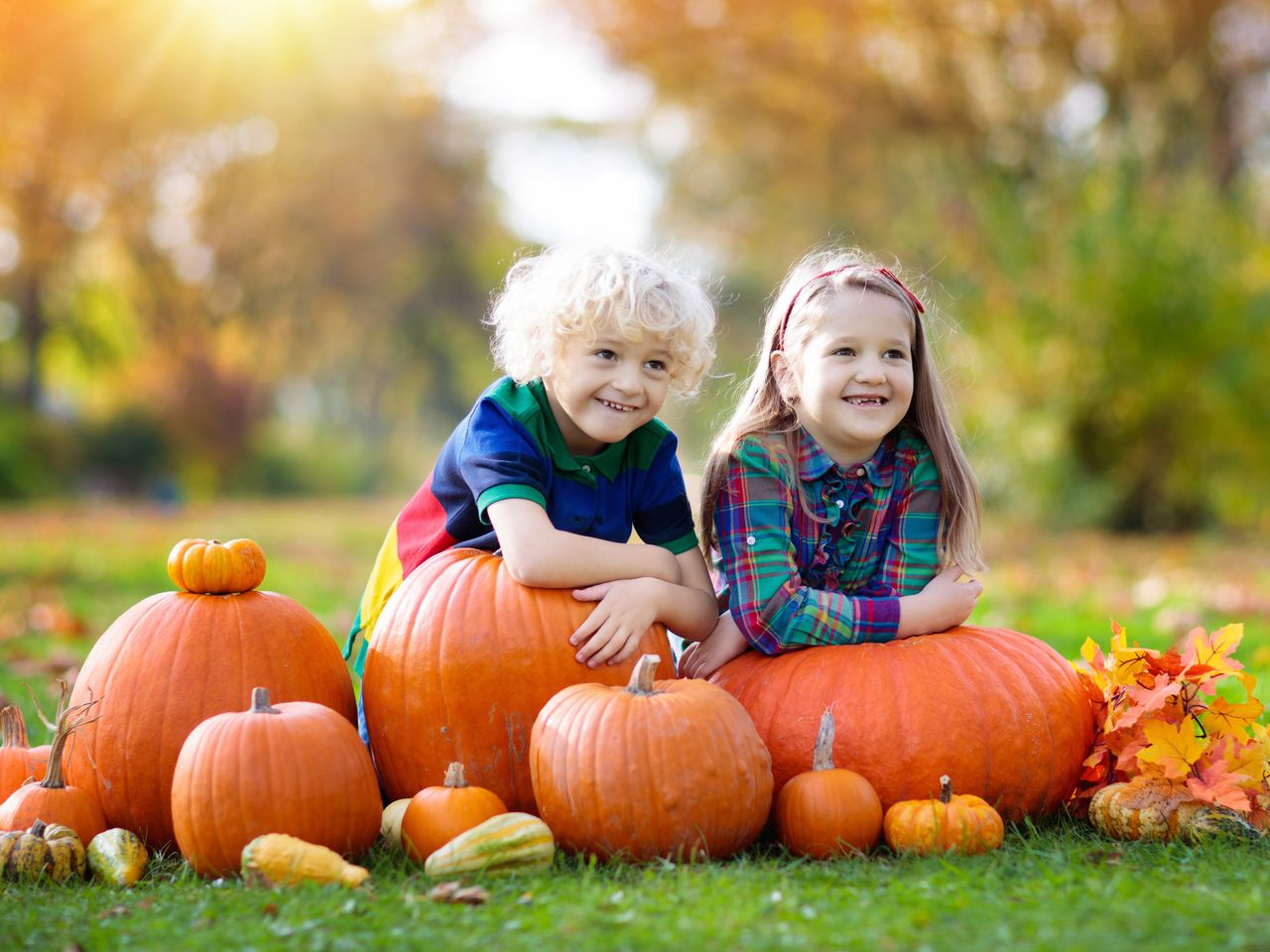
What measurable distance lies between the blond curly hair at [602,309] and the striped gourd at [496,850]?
50.7 inches

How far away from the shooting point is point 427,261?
34625 mm

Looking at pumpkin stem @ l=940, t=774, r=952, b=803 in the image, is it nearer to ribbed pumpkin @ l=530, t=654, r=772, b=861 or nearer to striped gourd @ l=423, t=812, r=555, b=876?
ribbed pumpkin @ l=530, t=654, r=772, b=861

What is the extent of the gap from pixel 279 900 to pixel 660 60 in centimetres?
1456

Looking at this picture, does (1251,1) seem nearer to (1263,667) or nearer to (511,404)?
(1263,667)

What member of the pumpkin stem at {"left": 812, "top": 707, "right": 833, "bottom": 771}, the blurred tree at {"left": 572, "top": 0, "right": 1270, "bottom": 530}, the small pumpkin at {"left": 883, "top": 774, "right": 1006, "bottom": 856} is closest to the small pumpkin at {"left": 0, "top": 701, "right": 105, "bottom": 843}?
the pumpkin stem at {"left": 812, "top": 707, "right": 833, "bottom": 771}

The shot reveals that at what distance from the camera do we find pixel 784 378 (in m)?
3.58

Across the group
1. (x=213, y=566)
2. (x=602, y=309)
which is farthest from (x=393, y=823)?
(x=602, y=309)

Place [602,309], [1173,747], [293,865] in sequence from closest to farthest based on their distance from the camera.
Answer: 1. [293,865]
2. [1173,747]
3. [602,309]

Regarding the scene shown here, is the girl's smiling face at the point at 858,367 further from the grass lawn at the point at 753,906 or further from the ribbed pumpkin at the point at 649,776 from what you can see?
the grass lawn at the point at 753,906

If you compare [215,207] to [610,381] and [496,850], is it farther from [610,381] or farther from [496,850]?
[496,850]

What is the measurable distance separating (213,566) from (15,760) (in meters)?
0.68

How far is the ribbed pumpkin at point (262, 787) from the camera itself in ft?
8.68

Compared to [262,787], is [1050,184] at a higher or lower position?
higher

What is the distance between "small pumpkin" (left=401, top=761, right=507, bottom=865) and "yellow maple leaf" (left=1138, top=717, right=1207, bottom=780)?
155cm
